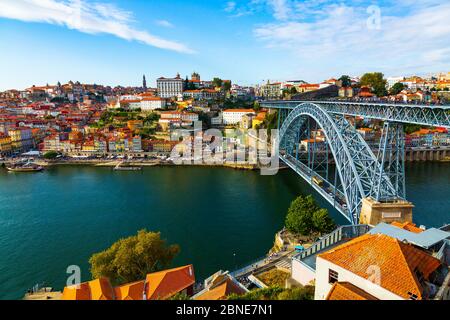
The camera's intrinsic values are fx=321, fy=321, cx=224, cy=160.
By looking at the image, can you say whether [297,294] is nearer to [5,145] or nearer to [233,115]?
[5,145]

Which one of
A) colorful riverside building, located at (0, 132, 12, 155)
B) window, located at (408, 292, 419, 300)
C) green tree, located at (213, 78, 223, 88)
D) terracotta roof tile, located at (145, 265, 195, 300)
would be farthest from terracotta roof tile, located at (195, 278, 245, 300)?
green tree, located at (213, 78, 223, 88)

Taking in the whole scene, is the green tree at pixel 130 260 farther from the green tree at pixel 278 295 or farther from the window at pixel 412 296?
the window at pixel 412 296

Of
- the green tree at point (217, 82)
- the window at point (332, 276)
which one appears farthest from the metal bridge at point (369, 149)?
the green tree at point (217, 82)

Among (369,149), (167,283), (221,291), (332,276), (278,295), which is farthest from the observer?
(369,149)

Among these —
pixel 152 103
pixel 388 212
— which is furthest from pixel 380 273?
pixel 152 103

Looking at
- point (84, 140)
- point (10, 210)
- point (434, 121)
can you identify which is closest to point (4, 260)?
point (10, 210)

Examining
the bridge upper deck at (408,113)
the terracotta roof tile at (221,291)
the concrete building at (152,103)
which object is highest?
the concrete building at (152,103)
